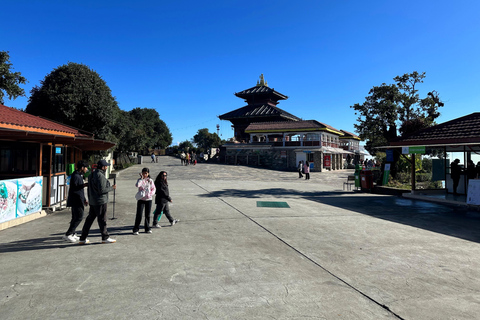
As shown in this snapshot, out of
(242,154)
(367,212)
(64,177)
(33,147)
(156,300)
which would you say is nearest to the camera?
(156,300)

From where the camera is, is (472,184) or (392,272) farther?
(472,184)

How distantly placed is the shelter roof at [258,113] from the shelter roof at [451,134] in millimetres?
34754

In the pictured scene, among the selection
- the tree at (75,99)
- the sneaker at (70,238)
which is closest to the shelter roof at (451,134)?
the sneaker at (70,238)

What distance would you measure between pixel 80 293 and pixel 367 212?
29.9ft

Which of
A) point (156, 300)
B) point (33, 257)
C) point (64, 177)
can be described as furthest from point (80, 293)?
point (64, 177)

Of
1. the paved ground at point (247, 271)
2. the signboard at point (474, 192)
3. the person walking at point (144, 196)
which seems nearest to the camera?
the paved ground at point (247, 271)

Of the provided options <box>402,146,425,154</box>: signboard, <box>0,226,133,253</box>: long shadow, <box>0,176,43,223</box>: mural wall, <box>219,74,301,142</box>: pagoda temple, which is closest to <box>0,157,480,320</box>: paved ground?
<box>0,226,133,253</box>: long shadow

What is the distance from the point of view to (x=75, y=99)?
17.3 metres

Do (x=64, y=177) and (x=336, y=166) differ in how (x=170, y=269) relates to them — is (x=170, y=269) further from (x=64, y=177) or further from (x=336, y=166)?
(x=336, y=166)

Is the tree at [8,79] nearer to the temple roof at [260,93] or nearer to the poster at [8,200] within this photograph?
the poster at [8,200]

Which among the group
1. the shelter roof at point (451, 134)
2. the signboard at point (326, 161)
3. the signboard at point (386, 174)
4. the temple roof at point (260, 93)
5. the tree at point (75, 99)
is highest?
the temple roof at point (260, 93)

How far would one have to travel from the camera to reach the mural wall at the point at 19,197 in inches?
285

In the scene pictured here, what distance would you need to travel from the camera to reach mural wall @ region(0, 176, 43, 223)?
285 inches

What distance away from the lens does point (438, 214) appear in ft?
31.9
